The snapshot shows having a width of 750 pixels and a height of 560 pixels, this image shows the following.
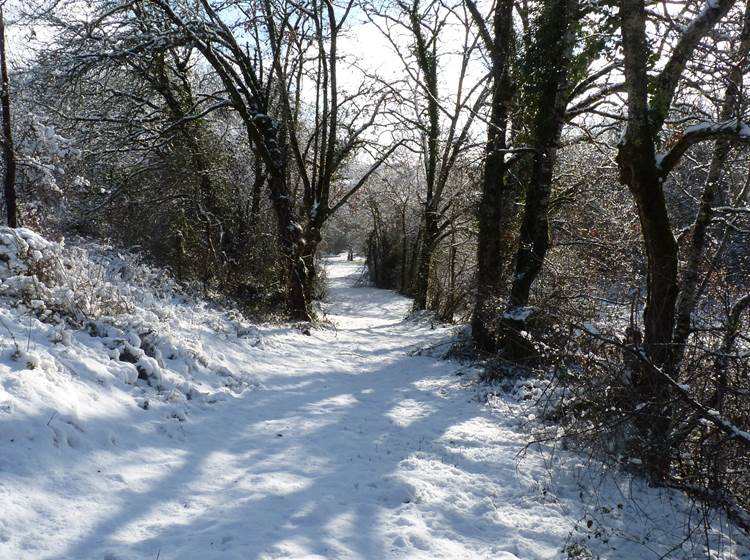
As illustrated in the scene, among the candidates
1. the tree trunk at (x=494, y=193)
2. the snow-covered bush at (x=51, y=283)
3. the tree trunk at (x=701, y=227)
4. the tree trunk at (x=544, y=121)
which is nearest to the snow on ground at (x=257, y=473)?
the snow-covered bush at (x=51, y=283)

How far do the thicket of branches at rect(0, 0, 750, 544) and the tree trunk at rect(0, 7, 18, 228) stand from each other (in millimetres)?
56

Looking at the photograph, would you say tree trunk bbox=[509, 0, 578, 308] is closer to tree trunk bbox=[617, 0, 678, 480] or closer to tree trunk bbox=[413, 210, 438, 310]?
tree trunk bbox=[617, 0, 678, 480]

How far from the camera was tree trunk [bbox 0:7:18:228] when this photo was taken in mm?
8281

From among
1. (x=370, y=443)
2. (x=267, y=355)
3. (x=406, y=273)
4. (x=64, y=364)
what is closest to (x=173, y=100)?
(x=267, y=355)

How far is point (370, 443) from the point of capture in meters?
5.22

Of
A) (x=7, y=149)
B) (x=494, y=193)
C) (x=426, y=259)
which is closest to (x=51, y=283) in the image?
(x=7, y=149)

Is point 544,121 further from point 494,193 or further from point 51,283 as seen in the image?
point 51,283

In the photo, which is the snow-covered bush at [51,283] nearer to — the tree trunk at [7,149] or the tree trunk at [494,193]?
the tree trunk at [7,149]

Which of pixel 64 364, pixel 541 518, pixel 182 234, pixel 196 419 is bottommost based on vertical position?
pixel 541 518

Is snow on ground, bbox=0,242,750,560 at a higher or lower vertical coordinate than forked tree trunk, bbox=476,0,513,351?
lower

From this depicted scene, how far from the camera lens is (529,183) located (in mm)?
8523

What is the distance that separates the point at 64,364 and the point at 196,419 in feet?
4.57

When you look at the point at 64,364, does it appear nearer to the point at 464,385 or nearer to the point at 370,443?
the point at 370,443

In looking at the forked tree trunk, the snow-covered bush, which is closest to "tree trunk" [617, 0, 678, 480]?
the forked tree trunk
